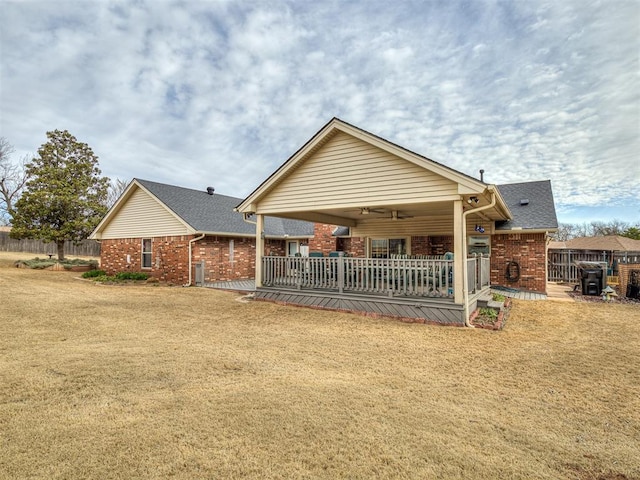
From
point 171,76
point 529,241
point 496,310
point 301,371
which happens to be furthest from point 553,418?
point 171,76

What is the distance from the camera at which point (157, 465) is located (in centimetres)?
245

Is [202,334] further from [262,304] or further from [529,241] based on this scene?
[529,241]

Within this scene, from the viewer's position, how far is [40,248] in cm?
3189

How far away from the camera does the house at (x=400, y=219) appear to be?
7715mm

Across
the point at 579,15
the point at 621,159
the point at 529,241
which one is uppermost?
the point at 579,15

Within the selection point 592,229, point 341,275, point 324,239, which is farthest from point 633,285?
point 592,229

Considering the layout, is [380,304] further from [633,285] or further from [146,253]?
[146,253]

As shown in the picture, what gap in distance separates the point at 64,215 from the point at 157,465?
2554cm

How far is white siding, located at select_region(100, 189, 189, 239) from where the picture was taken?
15.6 metres

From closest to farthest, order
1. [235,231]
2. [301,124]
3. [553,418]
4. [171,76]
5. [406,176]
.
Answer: [553,418] < [406,176] < [171,76] < [235,231] < [301,124]

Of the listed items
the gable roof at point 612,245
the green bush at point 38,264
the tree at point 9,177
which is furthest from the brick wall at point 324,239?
the tree at point 9,177

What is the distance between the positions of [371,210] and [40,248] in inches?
1421

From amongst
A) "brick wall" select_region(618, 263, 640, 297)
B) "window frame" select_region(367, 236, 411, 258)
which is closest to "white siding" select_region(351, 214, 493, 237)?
"window frame" select_region(367, 236, 411, 258)

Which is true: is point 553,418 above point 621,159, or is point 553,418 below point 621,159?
below
